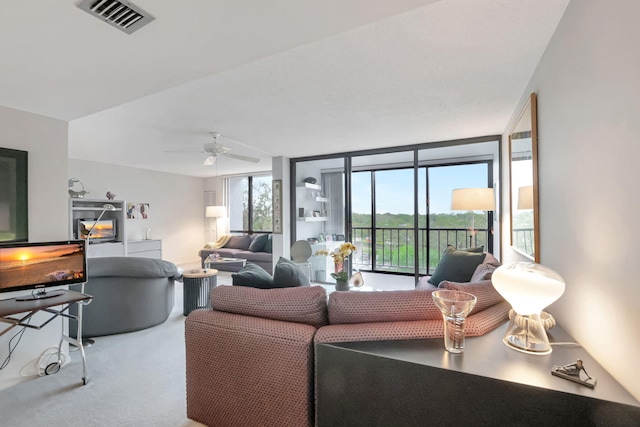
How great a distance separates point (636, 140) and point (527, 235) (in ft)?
4.76

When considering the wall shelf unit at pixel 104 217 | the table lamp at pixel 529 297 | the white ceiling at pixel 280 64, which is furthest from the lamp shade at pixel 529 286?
the wall shelf unit at pixel 104 217

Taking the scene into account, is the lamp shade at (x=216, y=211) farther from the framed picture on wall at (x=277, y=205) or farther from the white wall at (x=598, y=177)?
the white wall at (x=598, y=177)

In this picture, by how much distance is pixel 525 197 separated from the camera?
221 cm

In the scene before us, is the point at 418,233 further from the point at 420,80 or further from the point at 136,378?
the point at 136,378

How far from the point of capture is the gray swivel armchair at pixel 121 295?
3018 mm

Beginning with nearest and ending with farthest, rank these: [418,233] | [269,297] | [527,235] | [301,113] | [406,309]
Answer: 1. [406,309]
2. [269,297]
3. [527,235]
4. [301,113]
5. [418,233]

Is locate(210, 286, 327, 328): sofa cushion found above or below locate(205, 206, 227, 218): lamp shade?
below

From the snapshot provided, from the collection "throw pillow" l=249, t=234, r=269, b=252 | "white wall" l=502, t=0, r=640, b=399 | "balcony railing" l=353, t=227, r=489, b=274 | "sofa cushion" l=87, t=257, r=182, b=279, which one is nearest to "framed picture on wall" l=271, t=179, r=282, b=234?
"throw pillow" l=249, t=234, r=269, b=252

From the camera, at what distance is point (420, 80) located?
7.84 ft

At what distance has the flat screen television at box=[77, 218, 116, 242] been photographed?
211 inches

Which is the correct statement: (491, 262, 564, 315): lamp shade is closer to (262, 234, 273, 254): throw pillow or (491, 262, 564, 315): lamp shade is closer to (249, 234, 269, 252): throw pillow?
(262, 234, 273, 254): throw pillow

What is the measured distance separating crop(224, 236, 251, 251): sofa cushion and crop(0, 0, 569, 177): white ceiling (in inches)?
141

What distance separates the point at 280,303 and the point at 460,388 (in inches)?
35.9

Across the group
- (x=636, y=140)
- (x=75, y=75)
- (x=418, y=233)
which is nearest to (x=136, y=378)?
(x=75, y=75)
